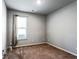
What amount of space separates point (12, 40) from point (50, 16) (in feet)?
10.2

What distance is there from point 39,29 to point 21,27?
54.7 inches

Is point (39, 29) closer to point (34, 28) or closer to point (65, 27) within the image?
point (34, 28)

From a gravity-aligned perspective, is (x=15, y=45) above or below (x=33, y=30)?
below

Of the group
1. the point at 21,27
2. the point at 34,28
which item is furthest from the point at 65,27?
the point at 21,27

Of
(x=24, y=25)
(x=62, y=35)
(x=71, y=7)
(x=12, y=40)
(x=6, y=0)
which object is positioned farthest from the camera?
(x=24, y=25)

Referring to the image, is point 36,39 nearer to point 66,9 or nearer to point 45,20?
point 45,20

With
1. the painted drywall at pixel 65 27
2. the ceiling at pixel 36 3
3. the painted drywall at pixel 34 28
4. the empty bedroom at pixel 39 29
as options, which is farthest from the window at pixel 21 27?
the painted drywall at pixel 65 27

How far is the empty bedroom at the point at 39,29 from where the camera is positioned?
2922 millimetres

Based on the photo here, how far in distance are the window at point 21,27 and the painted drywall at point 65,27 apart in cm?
184

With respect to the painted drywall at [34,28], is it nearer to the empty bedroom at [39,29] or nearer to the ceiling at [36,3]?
the empty bedroom at [39,29]

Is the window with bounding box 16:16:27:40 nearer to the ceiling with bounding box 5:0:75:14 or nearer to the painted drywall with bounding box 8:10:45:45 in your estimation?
the painted drywall with bounding box 8:10:45:45

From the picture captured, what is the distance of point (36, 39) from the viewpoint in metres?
4.80

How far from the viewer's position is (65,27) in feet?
11.0

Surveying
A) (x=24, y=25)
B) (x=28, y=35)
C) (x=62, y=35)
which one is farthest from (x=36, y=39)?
(x=62, y=35)
